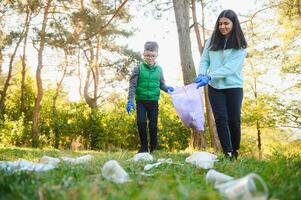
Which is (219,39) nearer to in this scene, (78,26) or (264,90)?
(78,26)

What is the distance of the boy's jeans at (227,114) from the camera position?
4168 mm

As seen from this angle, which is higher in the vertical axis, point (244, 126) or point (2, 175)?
point (2, 175)

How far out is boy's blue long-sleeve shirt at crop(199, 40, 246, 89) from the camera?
4225 millimetres

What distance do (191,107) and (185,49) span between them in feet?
13.3

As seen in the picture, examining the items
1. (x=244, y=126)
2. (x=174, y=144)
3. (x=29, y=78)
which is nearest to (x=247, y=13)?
(x=174, y=144)

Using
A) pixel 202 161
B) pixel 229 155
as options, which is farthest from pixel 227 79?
pixel 202 161

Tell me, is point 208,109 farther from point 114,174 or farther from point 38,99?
point 114,174

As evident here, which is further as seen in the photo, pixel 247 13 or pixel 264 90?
pixel 264 90

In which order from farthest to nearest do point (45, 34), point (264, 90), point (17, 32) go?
point (264, 90)
point (17, 32)
point (45, 34)

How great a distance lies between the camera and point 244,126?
19.3m

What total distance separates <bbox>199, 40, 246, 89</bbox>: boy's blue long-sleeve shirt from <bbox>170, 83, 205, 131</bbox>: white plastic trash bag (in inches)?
27.1

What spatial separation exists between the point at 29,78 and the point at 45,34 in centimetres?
592

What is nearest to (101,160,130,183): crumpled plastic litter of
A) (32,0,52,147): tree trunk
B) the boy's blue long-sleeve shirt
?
the boy's blue long-sleeve shirt

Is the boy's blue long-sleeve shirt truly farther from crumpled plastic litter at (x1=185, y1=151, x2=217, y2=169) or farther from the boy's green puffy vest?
the boy's green puffy vest
